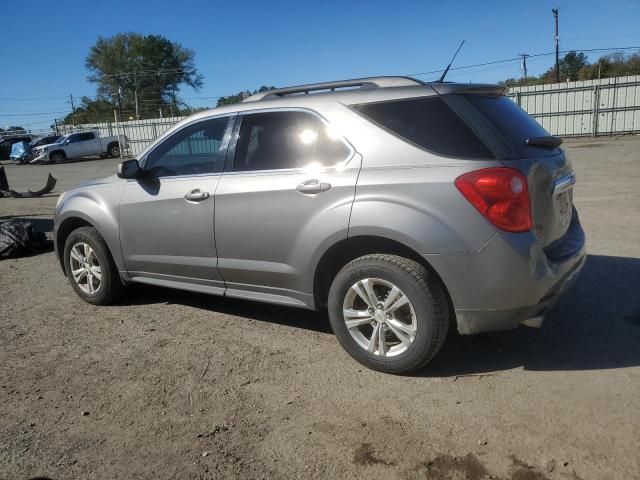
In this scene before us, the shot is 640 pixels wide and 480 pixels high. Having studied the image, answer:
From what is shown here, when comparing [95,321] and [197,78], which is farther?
[197,78]

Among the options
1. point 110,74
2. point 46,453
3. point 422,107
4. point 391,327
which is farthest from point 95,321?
point 110,74

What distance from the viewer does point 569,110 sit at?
2559cm

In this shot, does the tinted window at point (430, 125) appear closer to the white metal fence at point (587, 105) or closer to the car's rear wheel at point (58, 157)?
the white metal fence at point (587, 105)

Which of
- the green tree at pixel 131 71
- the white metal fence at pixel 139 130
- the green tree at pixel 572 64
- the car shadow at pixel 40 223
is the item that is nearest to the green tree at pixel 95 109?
the green tree at pixel 131 71

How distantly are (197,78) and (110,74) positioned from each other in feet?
43.0

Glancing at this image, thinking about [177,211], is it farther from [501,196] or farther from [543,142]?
[543,142]

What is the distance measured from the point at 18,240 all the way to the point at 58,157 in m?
30.6

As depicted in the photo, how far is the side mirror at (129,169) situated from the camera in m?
4.43

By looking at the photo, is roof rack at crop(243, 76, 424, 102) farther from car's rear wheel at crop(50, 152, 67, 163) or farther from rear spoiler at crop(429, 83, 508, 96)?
car's rear wheel at crop(50, 152, 67, 163)

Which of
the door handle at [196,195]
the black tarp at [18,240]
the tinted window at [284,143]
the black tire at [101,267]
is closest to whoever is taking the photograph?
the tinted window at [284,143]

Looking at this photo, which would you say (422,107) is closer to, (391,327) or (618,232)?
(391,327)

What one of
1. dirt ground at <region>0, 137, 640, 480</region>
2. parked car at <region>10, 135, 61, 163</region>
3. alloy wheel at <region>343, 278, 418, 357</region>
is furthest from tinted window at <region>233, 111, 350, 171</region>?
parked car at <region>10, 135, 61, 163</region>

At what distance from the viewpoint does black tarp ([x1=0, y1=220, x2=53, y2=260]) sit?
24.1 ft

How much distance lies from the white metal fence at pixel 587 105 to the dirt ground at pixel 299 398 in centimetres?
2309
